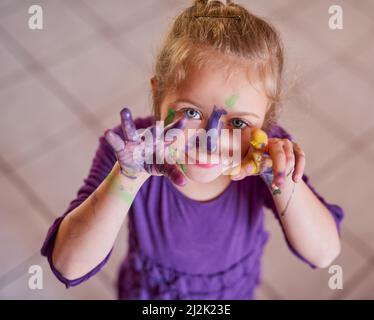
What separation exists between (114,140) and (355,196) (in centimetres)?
70

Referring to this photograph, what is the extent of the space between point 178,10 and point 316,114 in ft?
2.08

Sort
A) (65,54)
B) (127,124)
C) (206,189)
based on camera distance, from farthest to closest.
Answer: (65,54) < (206,189) < (127,124)

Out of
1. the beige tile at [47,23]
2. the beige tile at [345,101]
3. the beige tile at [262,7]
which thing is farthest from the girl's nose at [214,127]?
the beige tile at [345,101]

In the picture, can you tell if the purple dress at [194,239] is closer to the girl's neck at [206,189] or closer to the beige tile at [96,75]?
the girl's neck at [206,189]

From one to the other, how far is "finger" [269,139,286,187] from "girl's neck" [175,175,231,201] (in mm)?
157

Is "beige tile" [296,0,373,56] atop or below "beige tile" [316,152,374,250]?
atop

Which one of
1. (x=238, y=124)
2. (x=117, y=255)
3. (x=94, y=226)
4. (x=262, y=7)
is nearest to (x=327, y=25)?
(x=262, y=7)

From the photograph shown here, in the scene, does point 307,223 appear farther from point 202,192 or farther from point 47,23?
point 47,23

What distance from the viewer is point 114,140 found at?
0.39 meters

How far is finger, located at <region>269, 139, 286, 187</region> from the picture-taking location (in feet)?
1.39

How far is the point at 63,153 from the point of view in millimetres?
1140

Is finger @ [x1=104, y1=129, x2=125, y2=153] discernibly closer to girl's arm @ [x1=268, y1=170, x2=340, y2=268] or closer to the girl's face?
the girl's face

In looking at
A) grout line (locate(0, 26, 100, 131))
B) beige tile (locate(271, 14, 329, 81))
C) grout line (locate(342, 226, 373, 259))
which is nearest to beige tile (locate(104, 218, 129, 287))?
grout line (locate(0, 26, 100, 131))

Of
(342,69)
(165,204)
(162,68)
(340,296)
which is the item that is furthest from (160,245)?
(342,69)
